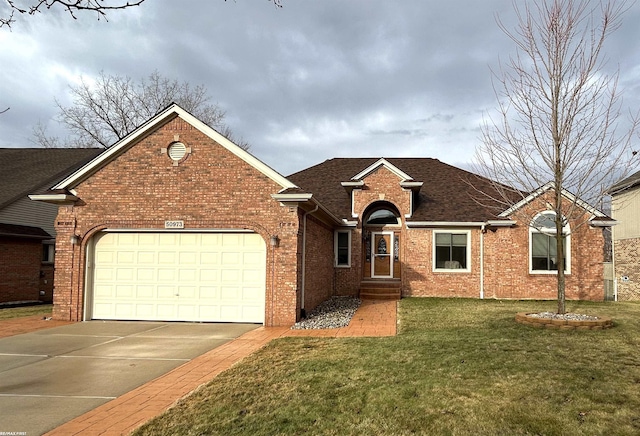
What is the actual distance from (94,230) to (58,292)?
1955 millimetres

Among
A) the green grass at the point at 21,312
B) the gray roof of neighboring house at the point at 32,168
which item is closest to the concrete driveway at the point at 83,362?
the green grass at the point at 21,312

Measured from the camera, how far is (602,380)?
19.7 ft

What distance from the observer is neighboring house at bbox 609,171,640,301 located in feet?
75.8

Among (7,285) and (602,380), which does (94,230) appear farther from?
(602,380)

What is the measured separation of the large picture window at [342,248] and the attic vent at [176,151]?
816cm

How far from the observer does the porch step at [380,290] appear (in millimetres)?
17000

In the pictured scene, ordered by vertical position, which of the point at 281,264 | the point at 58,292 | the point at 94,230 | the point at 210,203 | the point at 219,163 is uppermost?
the point at 219,163

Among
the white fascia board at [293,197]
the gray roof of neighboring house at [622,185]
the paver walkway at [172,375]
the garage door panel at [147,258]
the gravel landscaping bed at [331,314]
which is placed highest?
the gray roof of neighboring house at [622,185]

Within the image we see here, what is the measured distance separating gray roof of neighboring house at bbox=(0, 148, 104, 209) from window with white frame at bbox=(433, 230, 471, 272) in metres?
17.2

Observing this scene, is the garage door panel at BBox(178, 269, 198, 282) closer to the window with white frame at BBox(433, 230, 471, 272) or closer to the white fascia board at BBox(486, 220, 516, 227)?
the window with white frame at BBox(433, 230, 471, 272)

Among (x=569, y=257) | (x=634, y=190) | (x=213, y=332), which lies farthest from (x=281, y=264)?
(x=634, y=190)

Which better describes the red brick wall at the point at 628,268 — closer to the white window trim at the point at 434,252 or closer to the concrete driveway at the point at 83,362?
the white window trim at the point at 434,252

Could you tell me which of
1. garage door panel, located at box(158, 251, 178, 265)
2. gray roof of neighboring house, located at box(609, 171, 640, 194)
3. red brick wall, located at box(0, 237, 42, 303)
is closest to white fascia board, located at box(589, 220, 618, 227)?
gray roof of neighboring house, located at box(609, 171, 640, 194)

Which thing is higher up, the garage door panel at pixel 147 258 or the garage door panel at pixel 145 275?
the garage door panel at pixel 147 258
